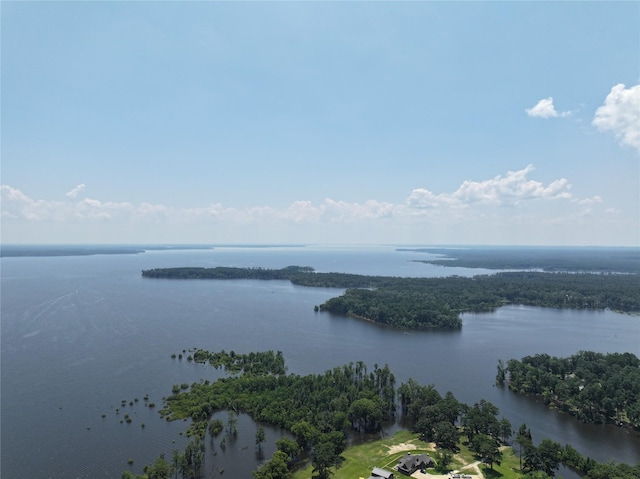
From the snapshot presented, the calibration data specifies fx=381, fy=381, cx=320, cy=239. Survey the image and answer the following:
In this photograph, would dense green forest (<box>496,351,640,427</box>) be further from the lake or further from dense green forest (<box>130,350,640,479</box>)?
dense green forest (<box>130,350,640,479</box>)

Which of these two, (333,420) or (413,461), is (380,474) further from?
(333,420)

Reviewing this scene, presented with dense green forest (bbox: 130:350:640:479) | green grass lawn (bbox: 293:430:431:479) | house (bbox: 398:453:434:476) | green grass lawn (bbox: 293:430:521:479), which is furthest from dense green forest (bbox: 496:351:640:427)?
house (bbox: 398:453:434:476)

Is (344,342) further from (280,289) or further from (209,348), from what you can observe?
(280,289)

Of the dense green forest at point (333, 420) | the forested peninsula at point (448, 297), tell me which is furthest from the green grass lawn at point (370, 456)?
Answer: the forested peninsula at point (448, 297)

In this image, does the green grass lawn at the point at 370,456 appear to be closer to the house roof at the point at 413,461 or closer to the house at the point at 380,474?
the house roof at the point at 413,461

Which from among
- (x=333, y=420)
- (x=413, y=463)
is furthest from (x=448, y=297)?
(x=413, y=463)

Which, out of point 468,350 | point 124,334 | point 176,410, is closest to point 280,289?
point 124,334
